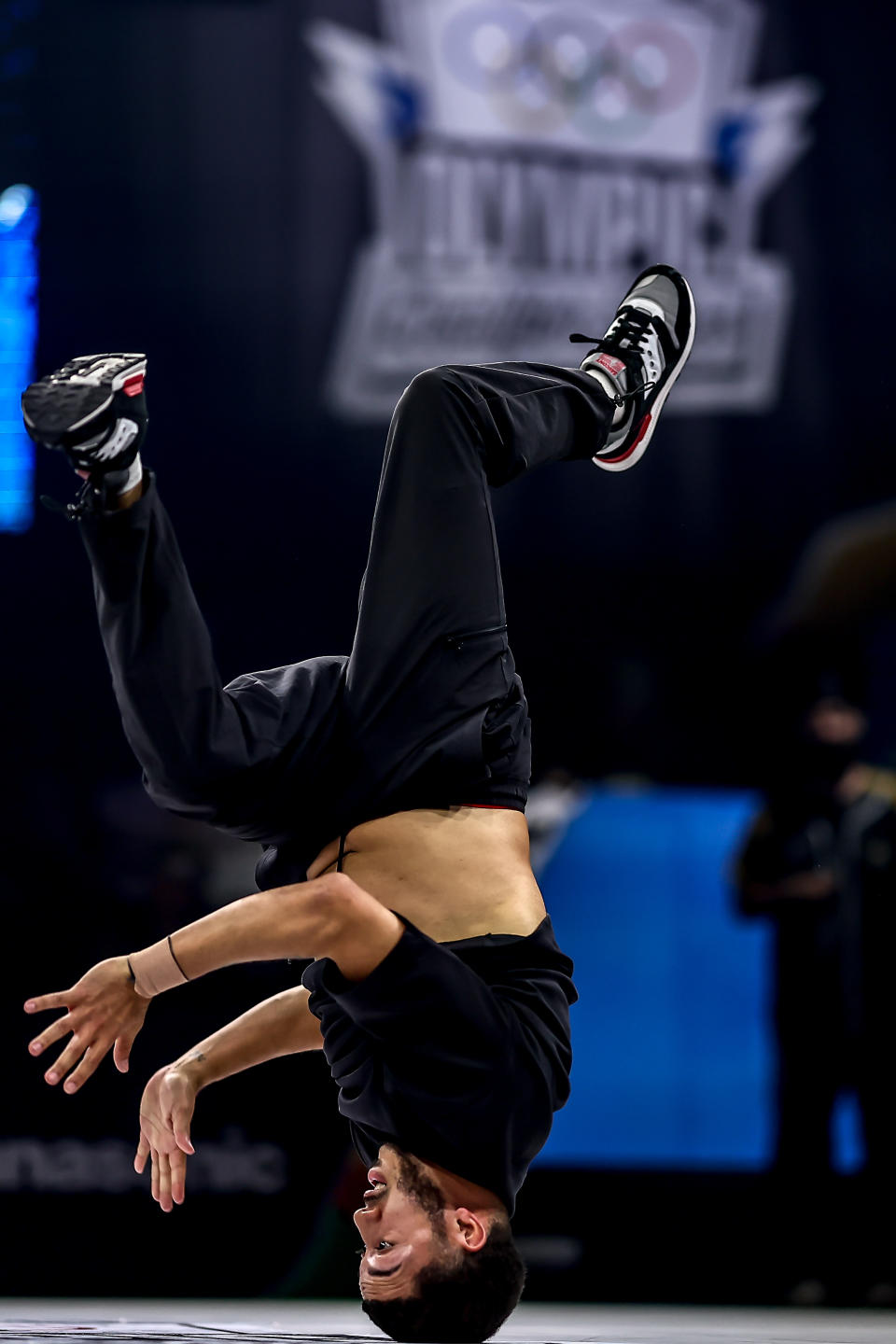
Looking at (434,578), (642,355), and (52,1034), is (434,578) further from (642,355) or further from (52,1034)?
(52,1034)

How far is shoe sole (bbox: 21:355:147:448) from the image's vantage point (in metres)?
2.08

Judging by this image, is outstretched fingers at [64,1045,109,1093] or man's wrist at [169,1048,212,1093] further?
man's wrist at [169,1048,212,1093]

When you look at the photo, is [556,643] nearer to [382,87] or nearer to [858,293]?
[858,293]

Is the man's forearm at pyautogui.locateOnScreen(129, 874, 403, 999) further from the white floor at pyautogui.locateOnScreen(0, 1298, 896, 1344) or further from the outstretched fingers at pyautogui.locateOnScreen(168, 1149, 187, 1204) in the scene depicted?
the white floor at pyautogui.locateOnScreen(0, 1298, 896, 1344)

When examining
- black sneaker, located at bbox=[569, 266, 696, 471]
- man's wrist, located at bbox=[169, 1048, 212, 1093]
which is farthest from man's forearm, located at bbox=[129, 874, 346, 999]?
black sneaker, located at bbox=[569, 266, 696, 471]

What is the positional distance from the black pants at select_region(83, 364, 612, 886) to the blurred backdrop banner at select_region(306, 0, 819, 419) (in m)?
2.22

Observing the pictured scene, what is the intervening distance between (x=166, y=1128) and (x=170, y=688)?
2.68 feet

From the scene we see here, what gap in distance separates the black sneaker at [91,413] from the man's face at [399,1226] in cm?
125

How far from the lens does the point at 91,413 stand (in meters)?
2.09

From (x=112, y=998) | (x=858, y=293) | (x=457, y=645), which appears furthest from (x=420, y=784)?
(x=858, y=293)

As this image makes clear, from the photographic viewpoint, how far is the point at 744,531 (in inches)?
186

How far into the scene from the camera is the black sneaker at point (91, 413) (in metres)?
2.09

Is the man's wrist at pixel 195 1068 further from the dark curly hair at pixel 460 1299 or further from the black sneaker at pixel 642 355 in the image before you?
the black sneaker at pixel 642 355

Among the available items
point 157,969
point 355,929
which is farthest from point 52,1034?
point 355,929
